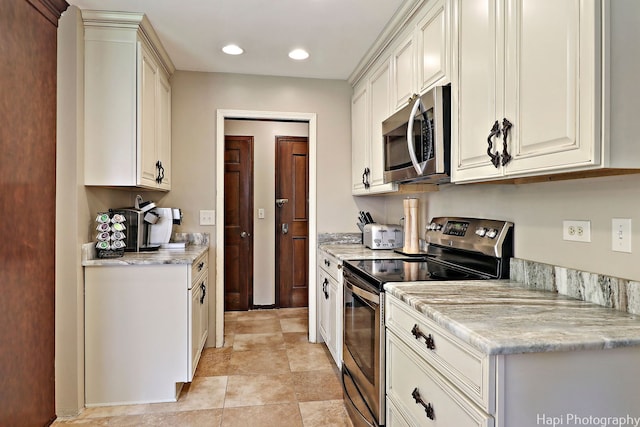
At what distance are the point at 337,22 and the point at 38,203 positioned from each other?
1940 mm

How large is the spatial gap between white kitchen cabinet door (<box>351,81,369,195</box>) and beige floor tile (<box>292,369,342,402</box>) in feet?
4.49

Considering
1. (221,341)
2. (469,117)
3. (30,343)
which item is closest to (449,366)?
(469,117)

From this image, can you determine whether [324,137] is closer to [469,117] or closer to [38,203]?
[469,117]

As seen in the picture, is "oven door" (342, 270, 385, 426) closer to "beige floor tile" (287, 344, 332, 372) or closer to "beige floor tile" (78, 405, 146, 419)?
"beige floor tile" (287, 344, 332, 372)

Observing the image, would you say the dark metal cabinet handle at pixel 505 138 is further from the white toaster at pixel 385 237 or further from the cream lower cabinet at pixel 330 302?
the white toaster at pixel 385 237

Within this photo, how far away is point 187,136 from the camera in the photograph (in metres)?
3.20

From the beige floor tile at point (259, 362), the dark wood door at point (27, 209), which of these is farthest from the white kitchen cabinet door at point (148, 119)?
the beige floor tile at point (259, 362)

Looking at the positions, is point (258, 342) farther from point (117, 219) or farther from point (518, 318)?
point (518, 318)

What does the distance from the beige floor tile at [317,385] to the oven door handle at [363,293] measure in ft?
2.40

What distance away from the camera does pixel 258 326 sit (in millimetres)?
3787

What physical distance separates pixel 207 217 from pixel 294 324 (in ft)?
4.64

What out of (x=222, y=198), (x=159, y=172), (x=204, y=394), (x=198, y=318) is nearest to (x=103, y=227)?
(x=159, y=172)

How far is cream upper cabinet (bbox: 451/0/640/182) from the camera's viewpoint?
102 cm

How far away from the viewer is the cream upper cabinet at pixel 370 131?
2.62 meters
